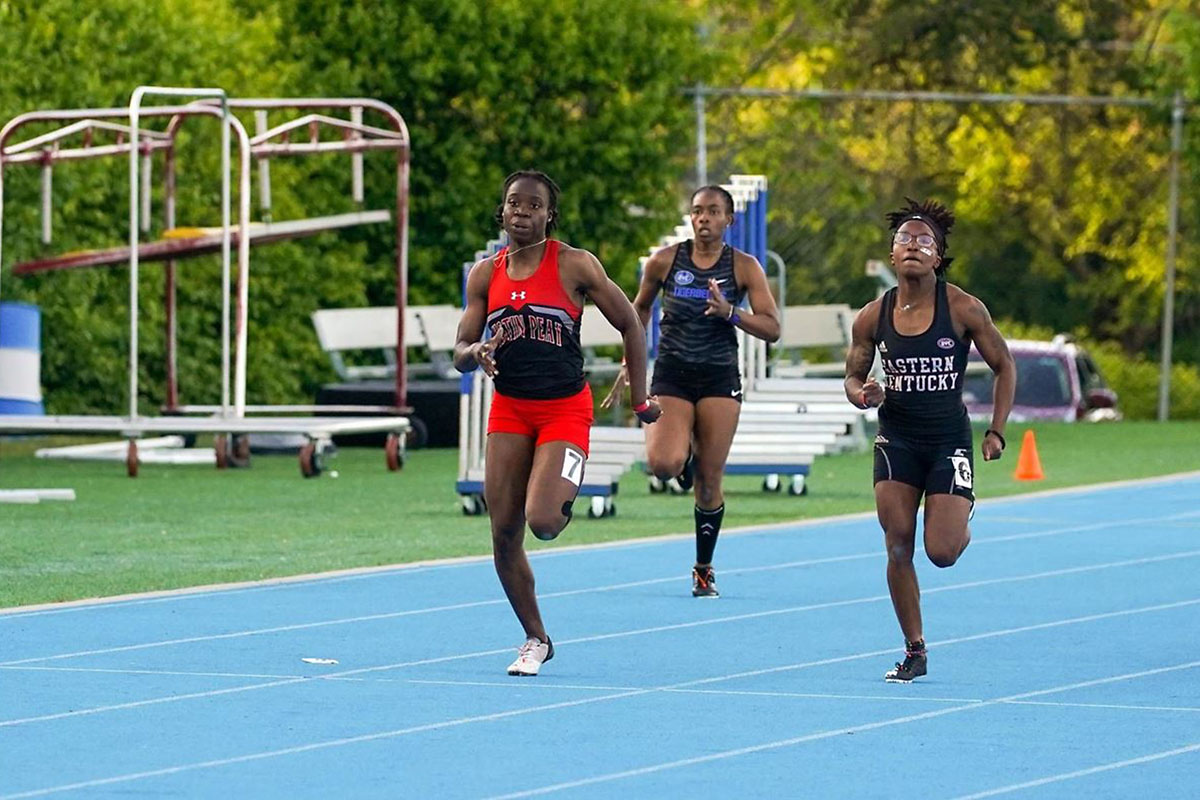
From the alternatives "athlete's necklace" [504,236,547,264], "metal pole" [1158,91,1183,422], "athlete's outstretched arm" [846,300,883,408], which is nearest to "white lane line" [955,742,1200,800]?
"athlete's outstretched arm" [846,300,883,408]

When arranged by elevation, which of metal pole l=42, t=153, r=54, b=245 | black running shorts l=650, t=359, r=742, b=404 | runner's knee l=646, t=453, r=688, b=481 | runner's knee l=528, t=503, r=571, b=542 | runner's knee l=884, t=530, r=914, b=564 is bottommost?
runner's knee l=884, t=530, r=914, b=564

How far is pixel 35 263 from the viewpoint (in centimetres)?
2398

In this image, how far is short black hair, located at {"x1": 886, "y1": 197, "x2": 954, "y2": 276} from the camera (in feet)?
35.1

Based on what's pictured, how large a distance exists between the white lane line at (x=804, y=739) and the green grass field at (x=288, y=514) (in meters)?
5.00

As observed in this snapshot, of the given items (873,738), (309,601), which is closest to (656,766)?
(873,738)

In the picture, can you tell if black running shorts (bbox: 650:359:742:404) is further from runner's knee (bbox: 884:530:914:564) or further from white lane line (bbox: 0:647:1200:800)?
white lane line (bbox: 0:647:1200:800)

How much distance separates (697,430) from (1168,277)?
1089 inches

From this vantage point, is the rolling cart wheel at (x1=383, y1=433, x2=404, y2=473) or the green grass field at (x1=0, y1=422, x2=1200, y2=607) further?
the rolling cart wheel at (x1=383, y1=433, x2=404, y2=473)

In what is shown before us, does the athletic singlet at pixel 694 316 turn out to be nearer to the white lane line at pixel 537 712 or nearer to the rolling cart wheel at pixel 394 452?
the white lane line at pixel 537 712

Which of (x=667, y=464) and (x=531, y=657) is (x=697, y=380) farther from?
(x=531, y=657)

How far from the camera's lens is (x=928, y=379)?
1053 cm

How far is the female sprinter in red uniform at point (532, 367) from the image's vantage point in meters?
10.3

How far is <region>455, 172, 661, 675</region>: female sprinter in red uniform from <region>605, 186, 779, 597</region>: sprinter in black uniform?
3211mm

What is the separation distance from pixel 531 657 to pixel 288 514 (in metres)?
8.96
